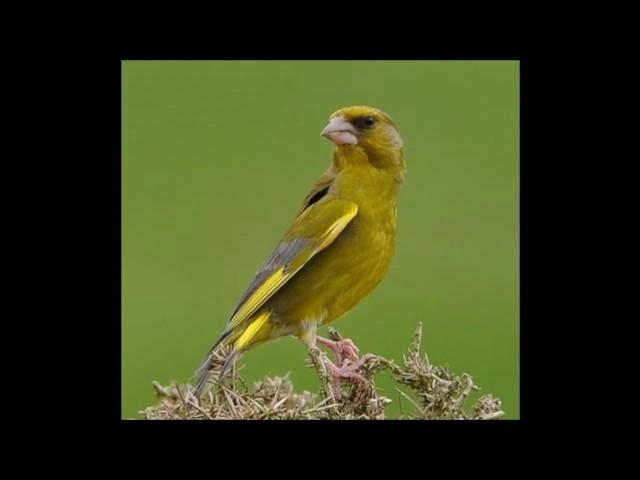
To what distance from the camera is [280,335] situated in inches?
207

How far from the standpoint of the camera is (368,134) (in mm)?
5559

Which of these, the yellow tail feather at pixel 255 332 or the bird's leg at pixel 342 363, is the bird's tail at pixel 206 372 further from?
the bird's leg at pixel 342 363

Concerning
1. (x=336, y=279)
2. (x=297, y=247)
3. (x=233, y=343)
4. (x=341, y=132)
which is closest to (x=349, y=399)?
(x=233, y=343)

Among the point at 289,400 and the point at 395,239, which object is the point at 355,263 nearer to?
the point at 395,239

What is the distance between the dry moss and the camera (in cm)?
395

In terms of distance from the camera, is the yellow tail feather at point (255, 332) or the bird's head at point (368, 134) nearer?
the yellow tail feather at point (255, 332)

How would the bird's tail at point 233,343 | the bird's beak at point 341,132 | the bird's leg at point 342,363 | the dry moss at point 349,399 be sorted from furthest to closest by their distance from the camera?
the bird's beak at point 341,132, the bird's tail at point 233,343, the bird's leg at point 342,363, the dry moss at point 349,399

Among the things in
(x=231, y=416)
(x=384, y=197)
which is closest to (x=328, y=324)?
(x=384, y=197)

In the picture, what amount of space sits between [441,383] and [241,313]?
144cm

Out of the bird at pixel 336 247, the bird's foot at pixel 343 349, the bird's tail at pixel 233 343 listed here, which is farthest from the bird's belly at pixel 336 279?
the bird's foot at pixel 343 349

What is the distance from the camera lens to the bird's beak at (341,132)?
5.46m

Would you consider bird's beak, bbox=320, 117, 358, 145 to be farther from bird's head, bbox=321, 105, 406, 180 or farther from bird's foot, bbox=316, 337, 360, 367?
bird's foot, bbox=316, 337, 360, 367

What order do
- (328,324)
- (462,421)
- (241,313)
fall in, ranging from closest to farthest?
(462,421) < (241,313) < (328,324)

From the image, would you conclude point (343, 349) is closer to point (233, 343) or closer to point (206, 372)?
point (233, 343)
